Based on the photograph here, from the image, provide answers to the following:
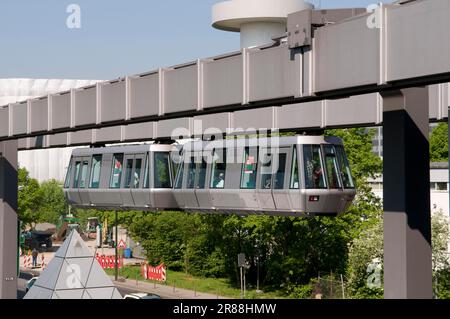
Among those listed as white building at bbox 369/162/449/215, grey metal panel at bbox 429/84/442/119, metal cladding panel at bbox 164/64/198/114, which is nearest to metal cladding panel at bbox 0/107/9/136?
metal cladding panel at bbox 164/64/198/114

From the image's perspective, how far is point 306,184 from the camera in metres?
23.7

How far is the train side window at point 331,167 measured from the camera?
24.0 meters

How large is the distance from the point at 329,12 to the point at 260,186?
1027cm

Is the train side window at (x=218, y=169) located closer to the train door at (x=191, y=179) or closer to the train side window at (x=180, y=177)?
the train door at (x=191, y=179)

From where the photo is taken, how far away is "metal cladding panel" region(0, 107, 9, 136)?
33.3m

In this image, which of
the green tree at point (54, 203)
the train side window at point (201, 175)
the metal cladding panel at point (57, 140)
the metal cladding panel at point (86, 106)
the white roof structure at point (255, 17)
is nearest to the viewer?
the metal cladding panel at point (86, 106)

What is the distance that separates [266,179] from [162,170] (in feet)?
17.6

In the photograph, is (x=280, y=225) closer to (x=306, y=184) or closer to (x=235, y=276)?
(x=235, y=276)

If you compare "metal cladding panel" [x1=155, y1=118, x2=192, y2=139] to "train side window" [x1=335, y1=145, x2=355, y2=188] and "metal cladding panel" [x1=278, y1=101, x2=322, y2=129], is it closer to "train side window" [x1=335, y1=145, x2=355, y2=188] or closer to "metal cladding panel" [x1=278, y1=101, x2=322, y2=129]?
"metal cladding panel" [x1=278, y1=101, x2=322, y2=129]

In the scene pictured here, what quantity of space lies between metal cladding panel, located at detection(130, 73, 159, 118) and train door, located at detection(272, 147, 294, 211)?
4341 millimetres

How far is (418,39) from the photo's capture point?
13219 millimetres

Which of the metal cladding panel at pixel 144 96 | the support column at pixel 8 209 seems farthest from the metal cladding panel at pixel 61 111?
the support column at pixel 8 209

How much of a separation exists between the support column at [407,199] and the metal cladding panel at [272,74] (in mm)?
1795

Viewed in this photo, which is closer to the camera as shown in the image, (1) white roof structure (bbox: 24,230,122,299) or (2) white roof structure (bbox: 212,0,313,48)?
(1) white roof structure (bbox: 24,230,122,299)
